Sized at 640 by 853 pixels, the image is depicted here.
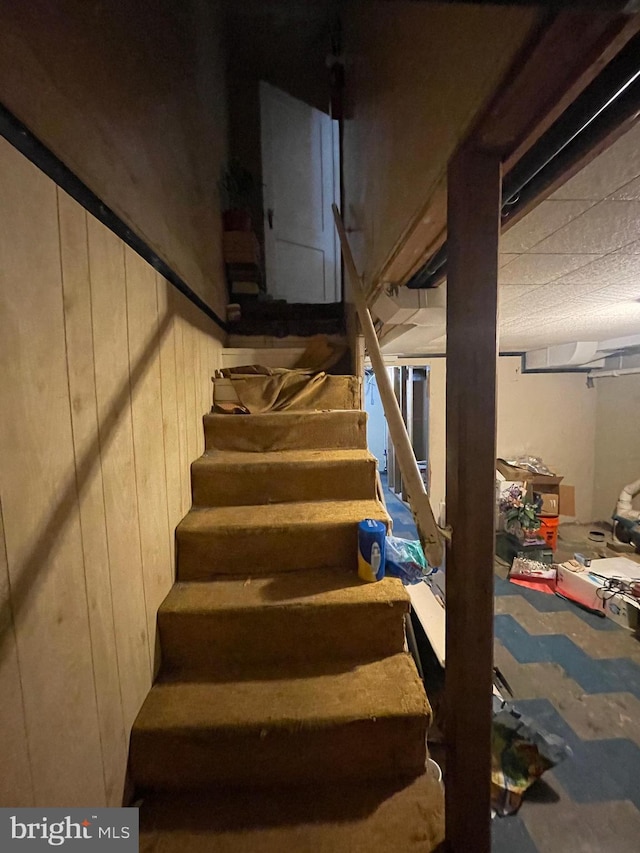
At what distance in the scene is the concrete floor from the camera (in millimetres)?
1354

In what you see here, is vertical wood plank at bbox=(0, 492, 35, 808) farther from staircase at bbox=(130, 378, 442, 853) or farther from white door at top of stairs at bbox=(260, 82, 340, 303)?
white door at top of stairs at bbox=(260, 82, 340, 303)

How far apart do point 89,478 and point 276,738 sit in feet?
→ 2.78

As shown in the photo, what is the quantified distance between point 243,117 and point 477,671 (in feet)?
14.7

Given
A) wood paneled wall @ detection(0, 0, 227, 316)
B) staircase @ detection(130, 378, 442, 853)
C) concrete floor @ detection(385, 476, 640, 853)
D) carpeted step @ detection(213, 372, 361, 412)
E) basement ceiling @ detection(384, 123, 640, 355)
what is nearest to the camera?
wood paneled wall @ detection(0, 0, 227, 316)

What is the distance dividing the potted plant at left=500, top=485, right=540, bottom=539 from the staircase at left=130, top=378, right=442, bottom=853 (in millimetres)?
2703

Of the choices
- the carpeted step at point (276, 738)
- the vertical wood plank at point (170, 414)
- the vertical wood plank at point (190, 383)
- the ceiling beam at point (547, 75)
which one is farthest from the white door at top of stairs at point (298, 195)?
the carpeted step at point (276, 738)

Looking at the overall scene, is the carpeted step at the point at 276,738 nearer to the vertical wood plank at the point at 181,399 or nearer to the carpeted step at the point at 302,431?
the vertical wood plank at the point at 181,399

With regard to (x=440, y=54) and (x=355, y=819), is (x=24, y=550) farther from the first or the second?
(x=440, y=54)

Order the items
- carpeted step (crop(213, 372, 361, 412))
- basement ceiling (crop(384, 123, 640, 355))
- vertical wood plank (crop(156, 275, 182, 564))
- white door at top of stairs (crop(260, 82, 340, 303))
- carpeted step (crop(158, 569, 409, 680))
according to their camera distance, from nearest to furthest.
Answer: basement ceiling (crop(384, 123, 640, 355)), carpeted step (crop(158, 569, 409, 680)), vertical wood plank (crop(156, 275, 182, 564)), carpeted step (crop(213, 372, 361, 412)), white door at top of stairs (crop(260, 82, 340, 303))

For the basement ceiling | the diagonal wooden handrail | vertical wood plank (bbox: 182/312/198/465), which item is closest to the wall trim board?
vertical wood plank (bbox: 182/312/198/465)

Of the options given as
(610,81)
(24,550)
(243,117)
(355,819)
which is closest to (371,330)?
(610,81)

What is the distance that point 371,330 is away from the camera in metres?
1.20

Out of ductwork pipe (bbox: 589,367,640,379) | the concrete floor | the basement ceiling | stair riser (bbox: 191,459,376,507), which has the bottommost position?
the concrete floor

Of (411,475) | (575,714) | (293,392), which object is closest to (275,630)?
(411,475)
